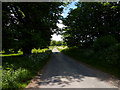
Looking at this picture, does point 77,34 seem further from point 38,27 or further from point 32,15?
point 32,15

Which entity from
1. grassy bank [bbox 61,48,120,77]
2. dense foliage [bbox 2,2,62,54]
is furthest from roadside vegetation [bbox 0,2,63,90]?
grassy bank [bbox 61,48,120,77]

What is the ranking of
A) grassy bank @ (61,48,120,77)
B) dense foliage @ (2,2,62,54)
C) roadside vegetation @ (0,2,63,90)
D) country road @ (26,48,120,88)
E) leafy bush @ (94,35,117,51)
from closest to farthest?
country road @ (26,48,120,88), grassy bank @ (61,48,120,77), roadside vegetation @ (0,2,63,90), dense foliage @ (2,2,62,54), leafy bush @ (94,35,117,51)

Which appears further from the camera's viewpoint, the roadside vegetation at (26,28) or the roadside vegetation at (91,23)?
the roadside vegetation at (91,23)

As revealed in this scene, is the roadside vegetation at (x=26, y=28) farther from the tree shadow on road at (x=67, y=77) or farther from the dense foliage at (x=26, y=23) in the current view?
the tree shadow on road at (x=67, y=77)

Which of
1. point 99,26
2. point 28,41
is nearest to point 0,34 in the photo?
point 28,41

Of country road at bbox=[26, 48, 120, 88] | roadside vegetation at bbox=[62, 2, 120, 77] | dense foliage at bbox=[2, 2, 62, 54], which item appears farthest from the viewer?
roadside vegetation at bbox=[62, 2, 120, 77]

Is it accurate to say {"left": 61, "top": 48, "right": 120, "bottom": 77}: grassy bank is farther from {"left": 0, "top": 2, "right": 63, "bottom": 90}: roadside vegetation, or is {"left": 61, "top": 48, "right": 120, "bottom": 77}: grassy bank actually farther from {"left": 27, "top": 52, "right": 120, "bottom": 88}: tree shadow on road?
{"left": 0, "top": 2, "right": 63, "bottom": 90}: roadside vegetation

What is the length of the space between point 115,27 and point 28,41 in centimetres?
1385

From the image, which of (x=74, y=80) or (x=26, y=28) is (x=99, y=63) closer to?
(x=74, y=80)

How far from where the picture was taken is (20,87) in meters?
5.11

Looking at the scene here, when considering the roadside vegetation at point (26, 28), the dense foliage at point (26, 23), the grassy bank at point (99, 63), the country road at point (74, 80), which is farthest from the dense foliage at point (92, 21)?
the country road at point (74, 80)

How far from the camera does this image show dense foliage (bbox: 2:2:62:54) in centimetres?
1090

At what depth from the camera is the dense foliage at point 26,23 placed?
1090 centimetres

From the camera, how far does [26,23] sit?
1455 centimetres
